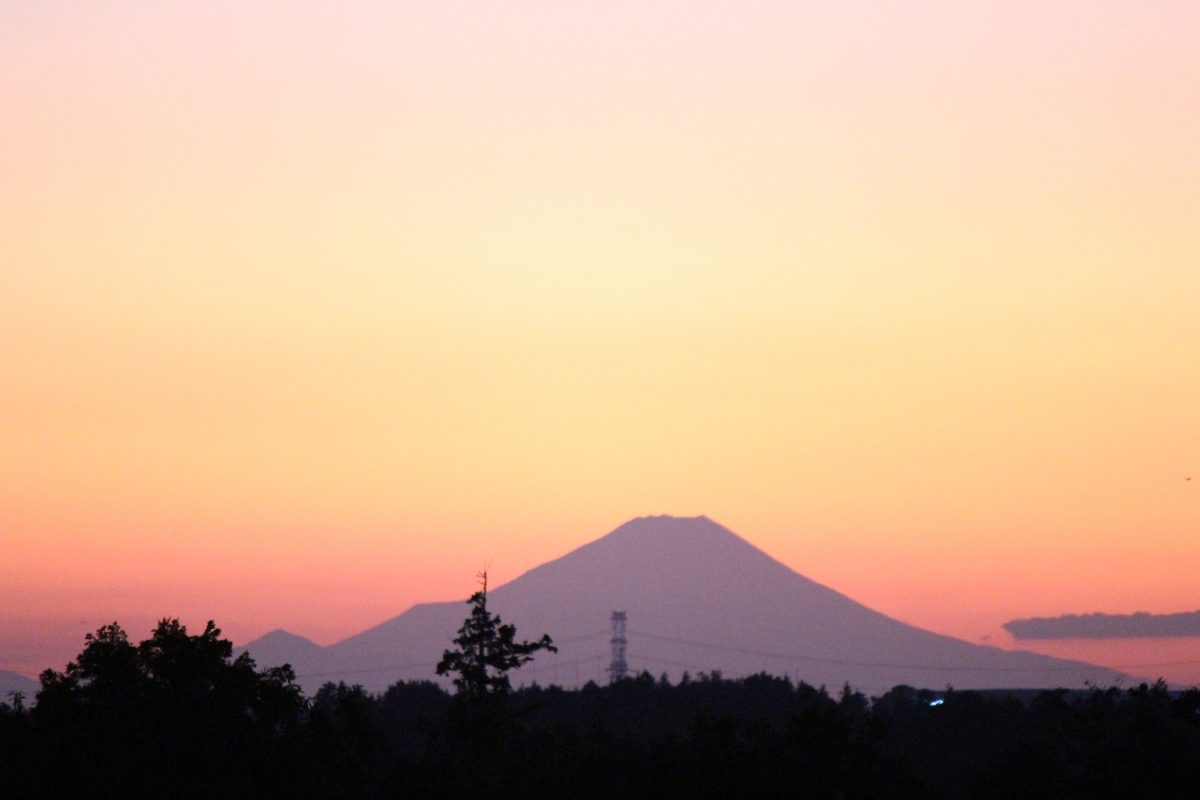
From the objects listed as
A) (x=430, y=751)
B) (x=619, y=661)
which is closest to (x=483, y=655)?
(x=430, y=751)

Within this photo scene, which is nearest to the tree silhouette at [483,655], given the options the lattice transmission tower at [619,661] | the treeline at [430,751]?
the treeline at [430,751]

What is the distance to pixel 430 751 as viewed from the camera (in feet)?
262

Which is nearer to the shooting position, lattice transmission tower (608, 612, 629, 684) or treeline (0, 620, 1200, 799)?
treeline (0, 620, 1200, 799)

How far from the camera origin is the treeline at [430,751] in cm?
4712

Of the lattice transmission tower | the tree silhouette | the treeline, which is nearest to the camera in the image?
the treeline

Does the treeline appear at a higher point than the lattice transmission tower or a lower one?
lower

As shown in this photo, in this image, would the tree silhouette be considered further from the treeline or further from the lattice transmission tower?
the lattice transmission tower

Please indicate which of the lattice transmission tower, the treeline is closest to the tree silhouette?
the treeline

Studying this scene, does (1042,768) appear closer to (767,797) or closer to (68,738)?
(767,797)

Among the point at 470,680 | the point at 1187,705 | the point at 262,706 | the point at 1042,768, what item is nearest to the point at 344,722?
the point at 470,680

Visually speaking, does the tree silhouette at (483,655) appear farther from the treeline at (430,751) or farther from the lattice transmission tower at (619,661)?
the lattice transmission tower at (619,661)

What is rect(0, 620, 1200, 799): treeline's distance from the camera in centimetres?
4712

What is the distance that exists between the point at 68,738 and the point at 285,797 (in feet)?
20.6

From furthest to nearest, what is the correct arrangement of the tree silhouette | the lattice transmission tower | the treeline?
the lattice transmission tower → the tree silhouette → the treeline
